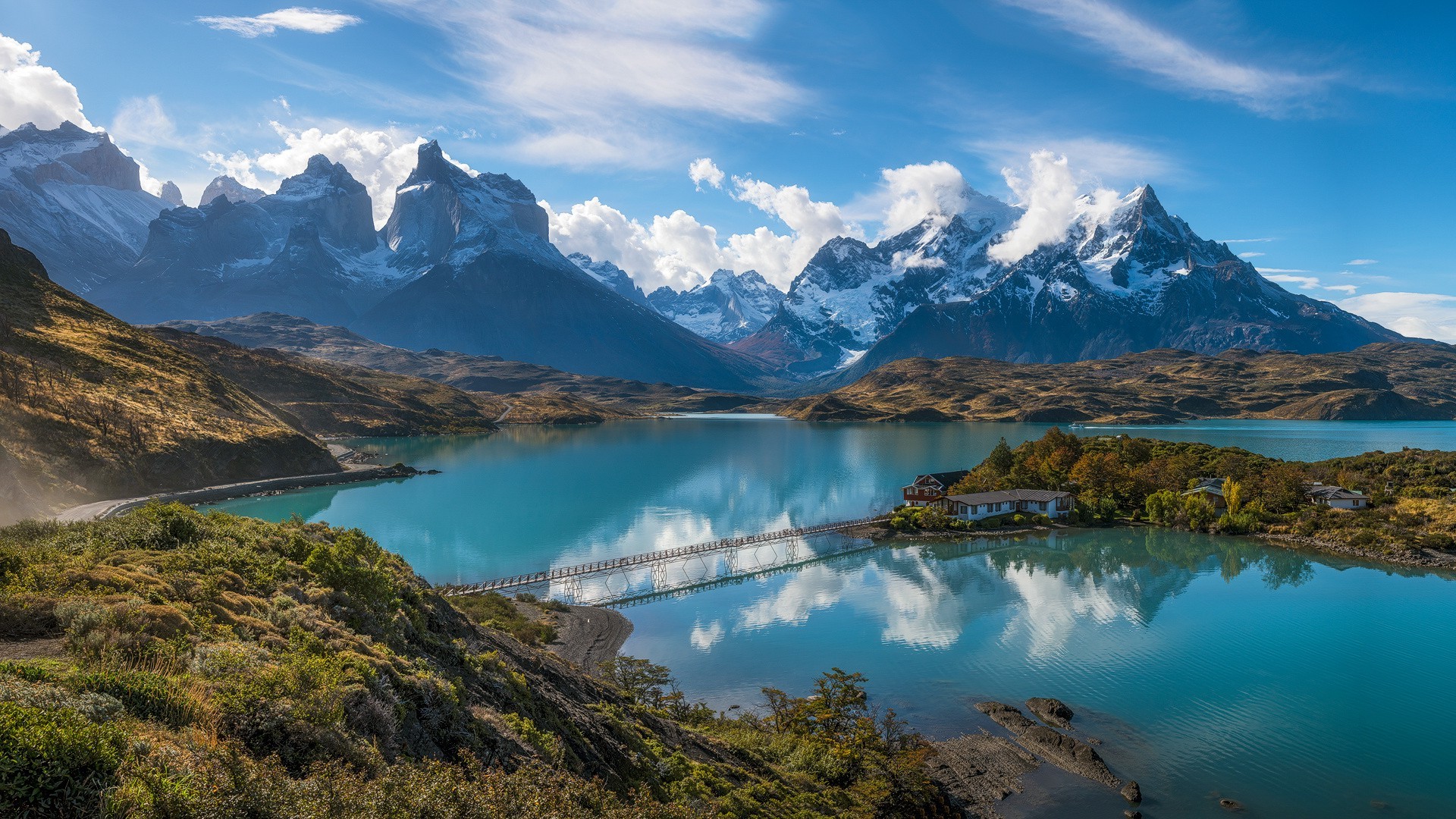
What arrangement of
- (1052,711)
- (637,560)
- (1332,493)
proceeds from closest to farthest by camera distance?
(1052,711), (637,560), (1332,493)

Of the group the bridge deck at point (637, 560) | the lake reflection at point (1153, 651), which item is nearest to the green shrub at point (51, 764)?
the lake reflection at point (1153, 651)

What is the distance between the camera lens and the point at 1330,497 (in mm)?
83125

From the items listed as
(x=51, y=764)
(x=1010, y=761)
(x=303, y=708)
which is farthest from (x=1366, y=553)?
(x=51, y=764)

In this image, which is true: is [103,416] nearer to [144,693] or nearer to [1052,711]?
[144,693]

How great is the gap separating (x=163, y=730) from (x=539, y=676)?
12536 mm

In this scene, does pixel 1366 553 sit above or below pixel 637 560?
above

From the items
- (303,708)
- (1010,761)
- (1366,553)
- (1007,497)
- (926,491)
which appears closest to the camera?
(303,708)

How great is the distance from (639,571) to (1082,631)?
1485 inches

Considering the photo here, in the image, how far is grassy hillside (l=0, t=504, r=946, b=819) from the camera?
30.0 feet

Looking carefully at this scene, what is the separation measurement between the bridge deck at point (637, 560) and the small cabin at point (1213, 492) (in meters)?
39.6

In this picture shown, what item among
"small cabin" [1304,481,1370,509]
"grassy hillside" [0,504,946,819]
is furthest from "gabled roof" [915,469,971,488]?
"grassy hillside" [0,504,946,819]

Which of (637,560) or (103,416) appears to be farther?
(103,416)

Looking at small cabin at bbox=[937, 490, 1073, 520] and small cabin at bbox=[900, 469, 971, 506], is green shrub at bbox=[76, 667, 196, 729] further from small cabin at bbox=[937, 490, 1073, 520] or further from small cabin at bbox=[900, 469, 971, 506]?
small cabin at bbox=[900, 469, 971, 506]

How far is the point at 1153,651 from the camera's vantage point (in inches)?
1839
